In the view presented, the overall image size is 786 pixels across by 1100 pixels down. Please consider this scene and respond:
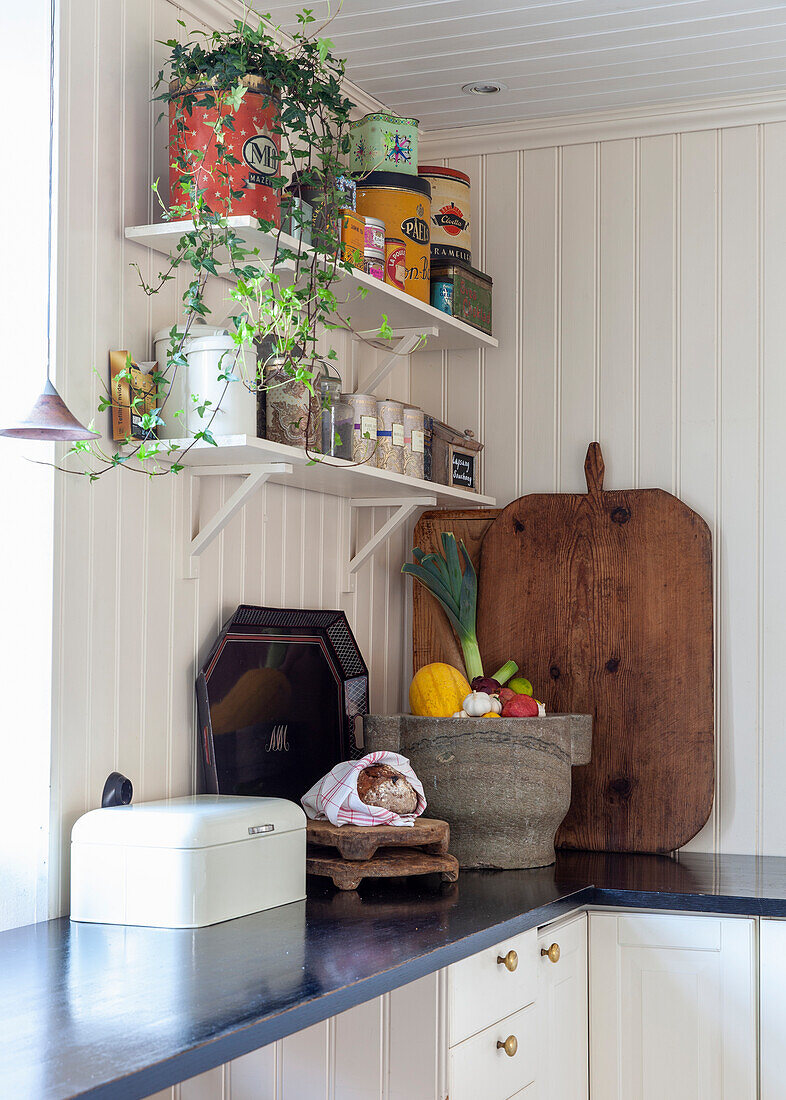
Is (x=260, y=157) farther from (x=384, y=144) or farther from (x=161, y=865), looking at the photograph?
(x=161, y=865)

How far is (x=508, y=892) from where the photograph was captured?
6.67ft

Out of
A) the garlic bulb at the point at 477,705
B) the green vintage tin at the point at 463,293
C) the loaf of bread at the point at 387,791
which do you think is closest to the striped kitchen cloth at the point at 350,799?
the loaf of bread at the point at 387,791

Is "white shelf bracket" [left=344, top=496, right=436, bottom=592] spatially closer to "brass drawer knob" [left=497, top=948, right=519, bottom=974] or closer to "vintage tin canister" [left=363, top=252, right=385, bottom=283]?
"vintage tin canister" [left=363, top=252, right=385, bottom=283]

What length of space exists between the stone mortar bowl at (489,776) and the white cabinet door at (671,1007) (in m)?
0.21

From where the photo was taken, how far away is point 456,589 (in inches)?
103

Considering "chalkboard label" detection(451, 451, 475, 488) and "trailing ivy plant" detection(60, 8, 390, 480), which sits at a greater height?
"trailing ivy plant" detection(60, 8, 390, 480)

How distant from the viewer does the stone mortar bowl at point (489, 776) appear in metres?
2.22

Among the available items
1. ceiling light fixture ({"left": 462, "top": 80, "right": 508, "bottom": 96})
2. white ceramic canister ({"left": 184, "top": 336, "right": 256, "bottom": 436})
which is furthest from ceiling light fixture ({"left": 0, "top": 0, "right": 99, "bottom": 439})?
ceiling light fixture ({"left": 462, "top": 80, "right": 508, "bottom": 96})

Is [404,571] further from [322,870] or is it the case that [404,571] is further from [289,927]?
[289,927]

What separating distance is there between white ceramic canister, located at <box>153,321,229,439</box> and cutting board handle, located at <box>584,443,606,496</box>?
3.57ft

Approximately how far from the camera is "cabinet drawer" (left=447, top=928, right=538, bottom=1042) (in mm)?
1686

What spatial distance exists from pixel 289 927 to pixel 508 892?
0.49m

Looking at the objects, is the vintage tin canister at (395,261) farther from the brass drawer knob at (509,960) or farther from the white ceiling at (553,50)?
the brass drawer knob at (509,960)

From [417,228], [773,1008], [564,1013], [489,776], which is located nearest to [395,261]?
[417,228]
